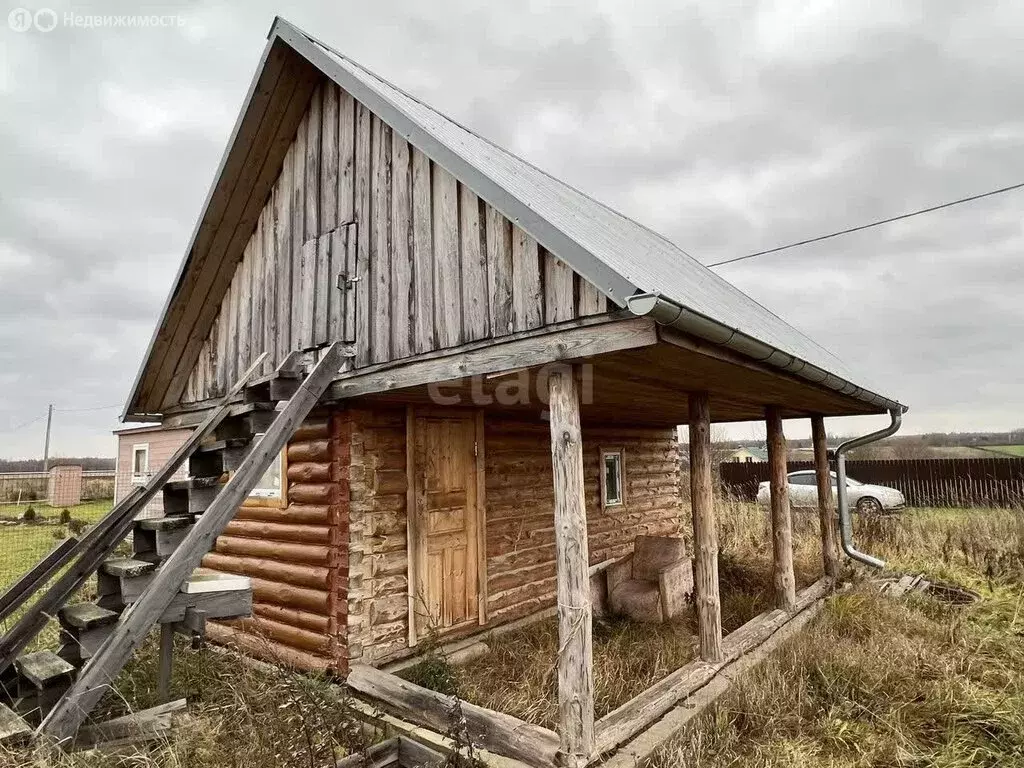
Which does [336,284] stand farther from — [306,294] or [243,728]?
[243,728]

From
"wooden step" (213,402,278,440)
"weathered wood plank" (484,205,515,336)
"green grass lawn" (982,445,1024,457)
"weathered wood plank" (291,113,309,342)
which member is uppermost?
"weathered wood plank" (291,113,309,342)

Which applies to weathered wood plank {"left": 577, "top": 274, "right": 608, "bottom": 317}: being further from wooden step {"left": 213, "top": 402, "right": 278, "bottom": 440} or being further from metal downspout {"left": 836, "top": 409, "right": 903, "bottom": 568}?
metal downspout {"left": 836, "top": 409, "right": 903, "bottom": 568}

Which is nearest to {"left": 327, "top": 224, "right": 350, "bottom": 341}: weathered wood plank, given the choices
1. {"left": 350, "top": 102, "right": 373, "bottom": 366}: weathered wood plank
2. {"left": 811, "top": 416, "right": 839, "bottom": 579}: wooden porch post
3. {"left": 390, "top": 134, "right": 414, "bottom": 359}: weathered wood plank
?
{"left": 350, "top": 102, "right": 373, "bottom": 366}: weathered wood plank

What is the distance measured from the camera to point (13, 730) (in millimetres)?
3869

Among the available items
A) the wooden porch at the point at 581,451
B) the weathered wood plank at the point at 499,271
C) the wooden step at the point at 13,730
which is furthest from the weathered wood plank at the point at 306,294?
the wooden step at the point at 13,730

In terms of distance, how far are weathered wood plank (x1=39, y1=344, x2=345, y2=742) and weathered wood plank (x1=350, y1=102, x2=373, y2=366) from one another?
93 cm

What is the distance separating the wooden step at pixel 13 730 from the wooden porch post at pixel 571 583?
3367 millimetres

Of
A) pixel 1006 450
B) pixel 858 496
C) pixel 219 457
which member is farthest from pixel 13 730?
pixel 1006 450

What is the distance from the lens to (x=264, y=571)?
698 centimetres

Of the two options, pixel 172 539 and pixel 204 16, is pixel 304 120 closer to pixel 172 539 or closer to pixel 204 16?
pixel 204 16

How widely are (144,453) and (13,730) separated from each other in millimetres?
13947

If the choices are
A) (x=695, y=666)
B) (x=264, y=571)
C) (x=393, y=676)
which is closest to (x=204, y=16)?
(x=264, y=571)

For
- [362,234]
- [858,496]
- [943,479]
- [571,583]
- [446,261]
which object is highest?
[362,234]

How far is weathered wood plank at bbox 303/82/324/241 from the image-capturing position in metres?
6.75
